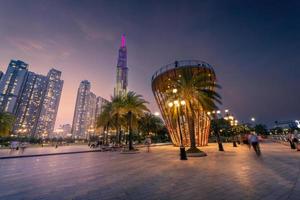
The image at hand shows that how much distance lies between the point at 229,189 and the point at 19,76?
178419 mm

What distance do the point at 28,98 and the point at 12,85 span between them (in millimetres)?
17478

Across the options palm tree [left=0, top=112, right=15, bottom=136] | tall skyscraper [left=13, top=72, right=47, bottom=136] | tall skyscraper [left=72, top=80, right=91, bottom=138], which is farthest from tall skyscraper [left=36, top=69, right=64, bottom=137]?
palm tree [left=0, top=112, right=15, bottom=136]

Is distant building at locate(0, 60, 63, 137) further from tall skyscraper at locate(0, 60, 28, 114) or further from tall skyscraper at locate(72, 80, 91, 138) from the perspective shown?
tall skyscraper at locate(72, 80, 91, 138)

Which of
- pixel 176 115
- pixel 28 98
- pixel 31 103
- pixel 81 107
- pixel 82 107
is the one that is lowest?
pixel 176 115

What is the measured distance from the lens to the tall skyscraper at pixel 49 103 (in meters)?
162

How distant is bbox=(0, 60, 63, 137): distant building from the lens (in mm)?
128750

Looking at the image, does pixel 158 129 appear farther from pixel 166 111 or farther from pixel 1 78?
pixel 1 78

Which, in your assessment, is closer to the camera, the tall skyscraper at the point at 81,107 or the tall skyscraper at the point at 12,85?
the tall skyscraper at the point at 12,85

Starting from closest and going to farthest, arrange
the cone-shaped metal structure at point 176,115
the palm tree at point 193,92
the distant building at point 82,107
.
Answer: the palm tree at point 193,92
the cone-shaped metal structure at point 176,115
the distant building at point 82,107

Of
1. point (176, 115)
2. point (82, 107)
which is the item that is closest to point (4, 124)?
point (176, 115)

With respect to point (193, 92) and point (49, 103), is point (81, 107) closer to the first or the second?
point (49, 103)

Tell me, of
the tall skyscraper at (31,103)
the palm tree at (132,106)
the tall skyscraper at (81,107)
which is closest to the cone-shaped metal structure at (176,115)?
the palm tree at (132,106)

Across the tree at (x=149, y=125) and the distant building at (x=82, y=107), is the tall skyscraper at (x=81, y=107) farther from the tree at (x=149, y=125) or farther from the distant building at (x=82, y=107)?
the tree at (x=149, y=125)

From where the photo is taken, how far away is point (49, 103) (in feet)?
570
